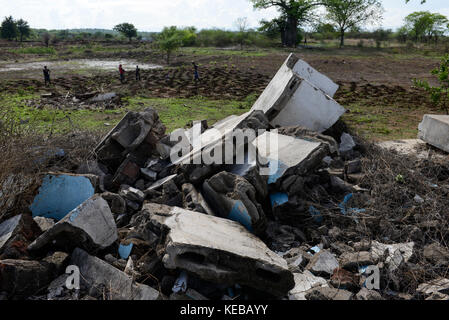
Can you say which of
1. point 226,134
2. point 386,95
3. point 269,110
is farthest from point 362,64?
point 226,134

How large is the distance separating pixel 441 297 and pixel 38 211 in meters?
4.18

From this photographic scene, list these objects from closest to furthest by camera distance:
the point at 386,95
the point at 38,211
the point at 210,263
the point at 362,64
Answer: the point at 210,263 → the point at 38,211 → the point at 386,95 → the point at 362,64

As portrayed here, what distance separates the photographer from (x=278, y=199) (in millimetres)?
4047

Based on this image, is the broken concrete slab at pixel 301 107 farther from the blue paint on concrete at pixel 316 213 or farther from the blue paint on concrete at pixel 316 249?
the blue paint on concrete at pixel 316 249

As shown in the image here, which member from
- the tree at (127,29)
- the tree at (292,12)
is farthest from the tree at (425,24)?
the tree at (127,29)

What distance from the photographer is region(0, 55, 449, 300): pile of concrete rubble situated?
2703 mm

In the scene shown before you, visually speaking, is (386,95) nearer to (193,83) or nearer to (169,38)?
Answer: (193,83)

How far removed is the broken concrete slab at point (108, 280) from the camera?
2.69 m

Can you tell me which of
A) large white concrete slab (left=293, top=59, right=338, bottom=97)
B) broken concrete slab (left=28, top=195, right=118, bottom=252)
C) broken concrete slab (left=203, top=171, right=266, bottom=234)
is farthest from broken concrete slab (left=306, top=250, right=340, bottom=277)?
large white concrete slab (left=293, top=59, right=338, bottom=97)

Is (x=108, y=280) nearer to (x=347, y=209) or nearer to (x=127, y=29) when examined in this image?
(x=347, y=209)

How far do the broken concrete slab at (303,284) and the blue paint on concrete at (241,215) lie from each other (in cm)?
74

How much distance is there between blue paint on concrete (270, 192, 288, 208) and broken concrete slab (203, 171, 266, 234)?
0.36 meters

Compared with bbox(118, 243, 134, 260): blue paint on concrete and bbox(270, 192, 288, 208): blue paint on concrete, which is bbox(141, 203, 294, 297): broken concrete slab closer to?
bbox(118, 243, 134, 260): blue paint on concrete

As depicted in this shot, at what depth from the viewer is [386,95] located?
1239cm
